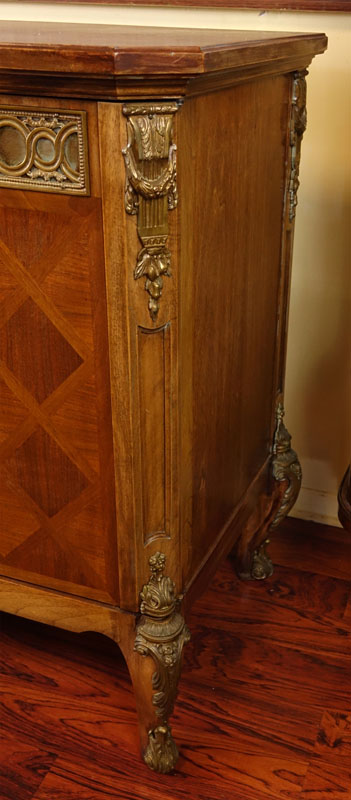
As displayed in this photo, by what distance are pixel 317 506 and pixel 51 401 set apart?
3.17ft

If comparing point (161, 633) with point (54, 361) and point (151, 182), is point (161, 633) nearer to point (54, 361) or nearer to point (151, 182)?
point (54, 361)

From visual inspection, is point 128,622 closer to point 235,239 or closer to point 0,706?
point 0,706

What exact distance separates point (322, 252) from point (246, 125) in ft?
1.92

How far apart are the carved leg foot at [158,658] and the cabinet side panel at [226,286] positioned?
8 cm

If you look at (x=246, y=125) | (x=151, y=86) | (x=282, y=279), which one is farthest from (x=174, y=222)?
(x=282, y=279)

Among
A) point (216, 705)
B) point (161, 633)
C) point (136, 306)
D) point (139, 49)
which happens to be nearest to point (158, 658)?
point (161, 633)

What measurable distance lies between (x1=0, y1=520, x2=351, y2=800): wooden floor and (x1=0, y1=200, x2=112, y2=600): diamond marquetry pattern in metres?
0.28

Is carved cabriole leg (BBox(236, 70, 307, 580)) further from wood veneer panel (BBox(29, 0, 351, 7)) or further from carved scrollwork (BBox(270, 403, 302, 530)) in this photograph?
wood veneer panel (BBox(29, 0, 351, 7))

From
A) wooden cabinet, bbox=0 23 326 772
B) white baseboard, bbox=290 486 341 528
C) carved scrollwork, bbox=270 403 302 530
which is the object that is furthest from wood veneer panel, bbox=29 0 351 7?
white baseboard, bbox=290 486 341 528

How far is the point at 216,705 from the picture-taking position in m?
1.45

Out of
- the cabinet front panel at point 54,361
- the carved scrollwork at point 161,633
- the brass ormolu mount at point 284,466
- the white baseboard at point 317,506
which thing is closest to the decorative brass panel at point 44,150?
the cabinet front panel at point 54,361

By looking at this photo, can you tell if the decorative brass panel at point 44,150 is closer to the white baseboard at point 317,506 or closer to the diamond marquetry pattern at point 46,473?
the diamond marquetry pattern at point 46,473

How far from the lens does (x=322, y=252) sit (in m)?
1.74

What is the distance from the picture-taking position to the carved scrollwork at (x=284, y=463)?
1.64 metres
